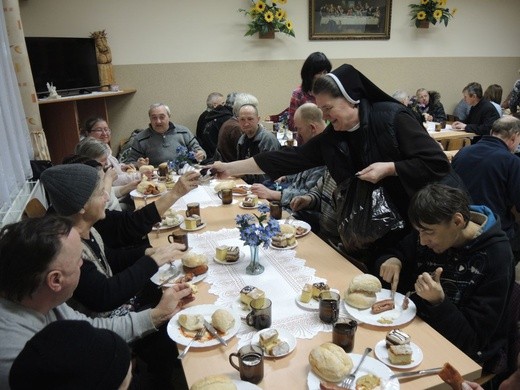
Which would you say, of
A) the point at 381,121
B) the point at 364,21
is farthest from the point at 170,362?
the point at 364,21

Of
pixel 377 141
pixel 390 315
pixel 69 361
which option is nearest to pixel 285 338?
pixel 390 315

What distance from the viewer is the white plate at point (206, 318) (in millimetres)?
1339

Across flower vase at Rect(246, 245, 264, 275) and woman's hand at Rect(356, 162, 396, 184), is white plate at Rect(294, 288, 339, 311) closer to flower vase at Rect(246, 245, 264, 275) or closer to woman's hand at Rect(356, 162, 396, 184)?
flower vase at Rect(246, 245, 264, 275)

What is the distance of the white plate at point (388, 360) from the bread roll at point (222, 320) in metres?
0.50

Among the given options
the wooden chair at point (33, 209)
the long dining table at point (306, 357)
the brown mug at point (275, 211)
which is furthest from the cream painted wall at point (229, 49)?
the long dining table at point (306, 357)

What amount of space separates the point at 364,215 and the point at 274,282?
574mm

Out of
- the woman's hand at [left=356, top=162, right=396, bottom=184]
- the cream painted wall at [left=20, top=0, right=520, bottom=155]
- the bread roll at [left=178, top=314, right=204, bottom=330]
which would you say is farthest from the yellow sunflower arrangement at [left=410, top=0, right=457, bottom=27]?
the bread roll at [left=178, top=314, right=204, bottom=330]

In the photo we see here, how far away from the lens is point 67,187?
1674 millimetres

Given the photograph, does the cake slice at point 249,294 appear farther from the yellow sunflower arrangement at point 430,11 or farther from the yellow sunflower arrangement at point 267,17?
the yellow sunflower arrangement at point 430,11

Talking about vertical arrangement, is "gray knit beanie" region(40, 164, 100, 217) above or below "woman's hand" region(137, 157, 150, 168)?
above

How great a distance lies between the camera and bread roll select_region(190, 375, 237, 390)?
107 centimetres

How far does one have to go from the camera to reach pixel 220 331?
4.52ft

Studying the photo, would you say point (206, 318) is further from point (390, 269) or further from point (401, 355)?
point (390, 269)

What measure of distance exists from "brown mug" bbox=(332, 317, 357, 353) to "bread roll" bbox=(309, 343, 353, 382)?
7 centimetres
